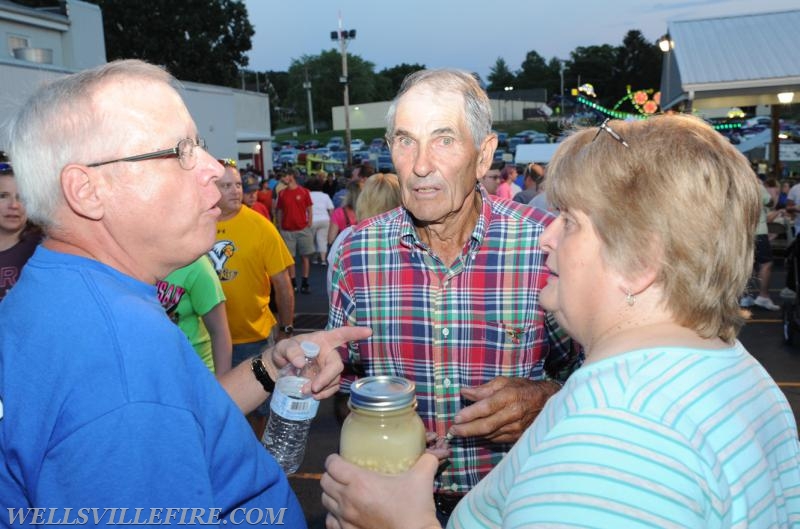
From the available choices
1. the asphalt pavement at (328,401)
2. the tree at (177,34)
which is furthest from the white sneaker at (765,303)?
the tree at (177,34)

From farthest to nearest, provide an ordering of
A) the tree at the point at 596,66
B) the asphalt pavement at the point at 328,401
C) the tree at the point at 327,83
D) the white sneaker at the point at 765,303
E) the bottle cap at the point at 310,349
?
1. the tree at the point at 327,83
2. the tree at the point at 596,66
3. the white sneaker at the point at 765,303
4. the asphalt pavement at the point at 328,401
5. the bottle cap at the point at 310,349

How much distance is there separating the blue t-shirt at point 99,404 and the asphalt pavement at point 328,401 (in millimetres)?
3163

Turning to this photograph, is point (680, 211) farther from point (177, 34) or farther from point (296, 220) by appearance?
point (177, 34)

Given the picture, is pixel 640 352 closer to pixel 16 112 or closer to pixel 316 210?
pixel 16 112

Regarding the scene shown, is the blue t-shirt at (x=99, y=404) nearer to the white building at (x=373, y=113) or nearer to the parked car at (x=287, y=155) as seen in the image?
the parked car at (x=287, y=155)

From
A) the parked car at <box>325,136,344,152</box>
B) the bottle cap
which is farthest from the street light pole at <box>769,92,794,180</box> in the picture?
the parked car at <box>325,136,344,152</box>

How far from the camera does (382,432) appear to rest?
1.53m

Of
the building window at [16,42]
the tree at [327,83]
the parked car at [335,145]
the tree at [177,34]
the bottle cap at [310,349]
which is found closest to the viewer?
the bottle cap at [310,349]

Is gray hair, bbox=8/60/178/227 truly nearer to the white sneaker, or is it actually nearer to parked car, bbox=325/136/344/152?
the white sneaker

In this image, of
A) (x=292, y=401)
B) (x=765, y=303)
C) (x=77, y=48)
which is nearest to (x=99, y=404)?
(x=292, y=401)

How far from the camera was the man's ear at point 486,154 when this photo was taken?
2.65 m

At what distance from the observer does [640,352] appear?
1222 mm

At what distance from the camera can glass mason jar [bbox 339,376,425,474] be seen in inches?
59.3

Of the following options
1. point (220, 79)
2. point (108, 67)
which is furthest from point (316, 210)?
point (220, 79)
